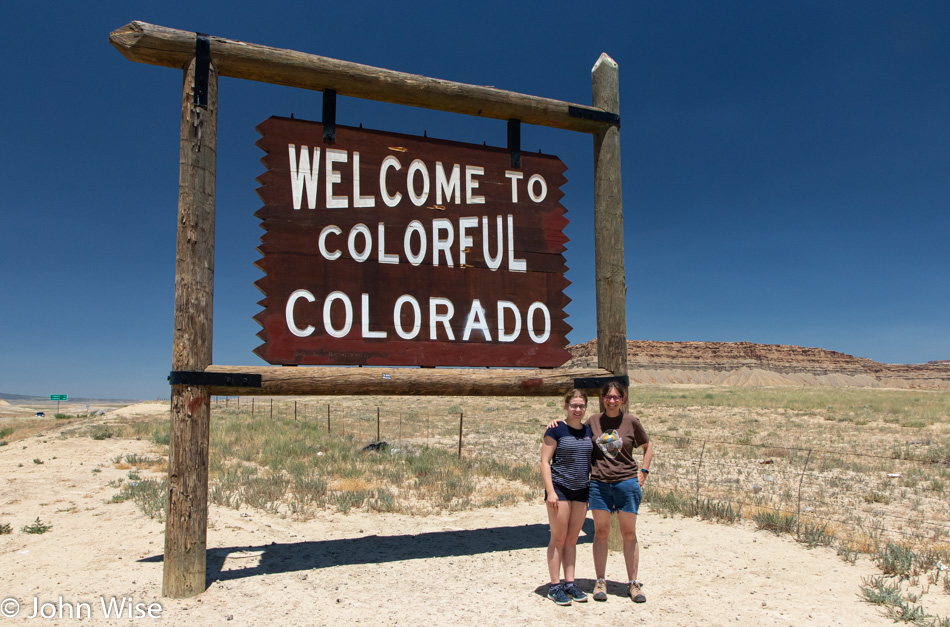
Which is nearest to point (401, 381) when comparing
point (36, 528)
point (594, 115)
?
point (594, 115)

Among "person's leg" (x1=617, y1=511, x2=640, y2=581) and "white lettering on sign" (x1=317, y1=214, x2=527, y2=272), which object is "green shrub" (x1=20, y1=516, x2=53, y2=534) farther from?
"person's leg" (x1=617, y1=511, x2=640, y2=581)

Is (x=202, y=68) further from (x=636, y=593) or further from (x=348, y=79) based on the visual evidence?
(x=636, y=593)

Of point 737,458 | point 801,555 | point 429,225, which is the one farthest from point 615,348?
point 737,458

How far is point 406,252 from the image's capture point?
568 centimetres

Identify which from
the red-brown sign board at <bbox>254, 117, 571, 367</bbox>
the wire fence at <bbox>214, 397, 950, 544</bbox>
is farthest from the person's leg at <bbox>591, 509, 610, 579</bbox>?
the wire fence at <bbox>214, 397, 950, 544</bbox>

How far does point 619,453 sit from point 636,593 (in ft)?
3.95

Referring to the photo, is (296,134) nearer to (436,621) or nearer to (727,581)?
(436,621)

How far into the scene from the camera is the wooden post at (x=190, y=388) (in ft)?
15.4

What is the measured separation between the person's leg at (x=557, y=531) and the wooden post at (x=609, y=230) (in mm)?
2095

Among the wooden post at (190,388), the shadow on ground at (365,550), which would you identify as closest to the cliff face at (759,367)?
the shadow on ground at (365,550)

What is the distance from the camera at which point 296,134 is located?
5.36 meters

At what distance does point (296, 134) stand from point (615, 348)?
151 inches

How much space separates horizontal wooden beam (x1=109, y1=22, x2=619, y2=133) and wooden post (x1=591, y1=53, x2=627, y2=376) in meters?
0.23

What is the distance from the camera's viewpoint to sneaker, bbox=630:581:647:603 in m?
4.67
